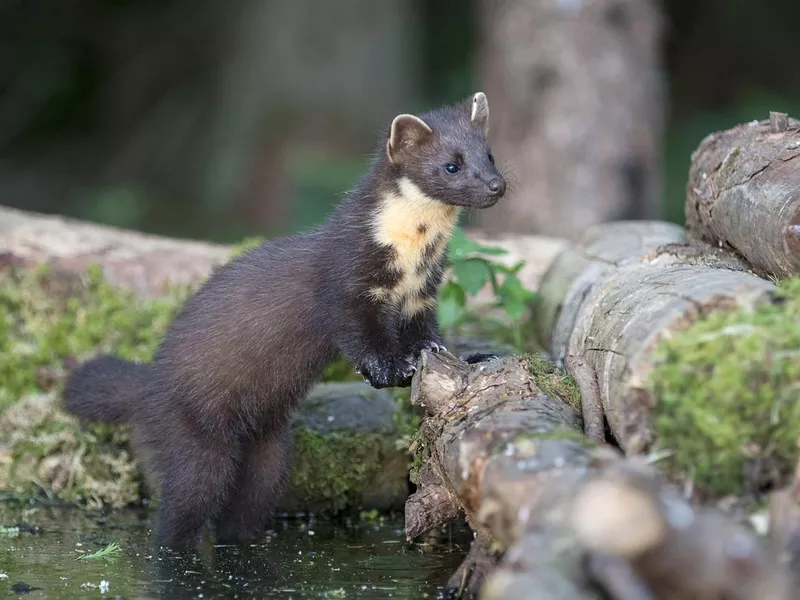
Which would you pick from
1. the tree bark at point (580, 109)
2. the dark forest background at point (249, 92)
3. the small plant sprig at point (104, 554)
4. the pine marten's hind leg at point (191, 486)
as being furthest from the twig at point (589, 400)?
the dark forest background at point (249, 92)

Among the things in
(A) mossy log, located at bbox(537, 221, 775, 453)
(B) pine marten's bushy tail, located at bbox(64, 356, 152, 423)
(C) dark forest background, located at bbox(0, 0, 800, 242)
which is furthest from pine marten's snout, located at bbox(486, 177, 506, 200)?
(C) dark forest background, located at bbox(0, 0, 800, 242)

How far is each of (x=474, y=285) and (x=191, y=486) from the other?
2199mm

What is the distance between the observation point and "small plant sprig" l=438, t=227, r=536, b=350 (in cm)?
713

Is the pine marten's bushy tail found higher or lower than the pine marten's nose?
lower

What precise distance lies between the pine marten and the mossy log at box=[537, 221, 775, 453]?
0.86m

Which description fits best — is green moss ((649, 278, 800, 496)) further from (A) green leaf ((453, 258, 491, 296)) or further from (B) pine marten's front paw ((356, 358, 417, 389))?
(A) green leaf ((453, 258, 491, 296))

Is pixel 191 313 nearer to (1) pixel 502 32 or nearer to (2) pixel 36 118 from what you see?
(1) pixel 502 32

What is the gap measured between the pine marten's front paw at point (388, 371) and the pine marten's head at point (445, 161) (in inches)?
34.2

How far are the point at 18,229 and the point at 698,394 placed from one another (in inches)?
256

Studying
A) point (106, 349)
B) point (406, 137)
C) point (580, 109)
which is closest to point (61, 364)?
point (106, 349)

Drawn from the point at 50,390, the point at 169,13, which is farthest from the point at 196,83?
the point at 50,390

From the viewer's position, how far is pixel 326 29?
15727 mm

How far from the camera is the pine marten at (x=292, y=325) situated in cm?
571

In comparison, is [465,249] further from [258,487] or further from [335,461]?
[258,487]
